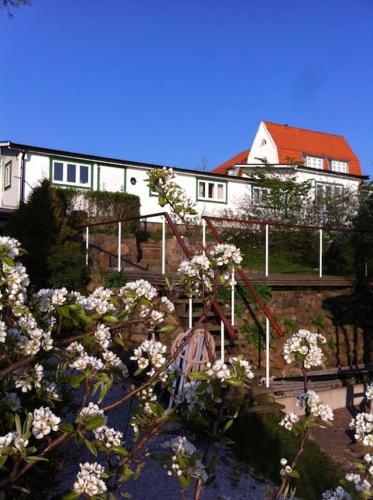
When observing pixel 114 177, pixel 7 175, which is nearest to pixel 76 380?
pixel 114 177

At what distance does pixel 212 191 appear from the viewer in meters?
22.2

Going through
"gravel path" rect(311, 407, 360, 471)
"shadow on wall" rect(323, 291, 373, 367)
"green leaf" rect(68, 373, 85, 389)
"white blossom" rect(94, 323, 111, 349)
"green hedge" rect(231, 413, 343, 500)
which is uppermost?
"white blossom" rect(94, 323, 111, 349)

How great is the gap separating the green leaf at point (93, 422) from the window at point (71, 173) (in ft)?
55.7

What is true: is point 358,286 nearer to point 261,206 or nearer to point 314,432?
point 314,432

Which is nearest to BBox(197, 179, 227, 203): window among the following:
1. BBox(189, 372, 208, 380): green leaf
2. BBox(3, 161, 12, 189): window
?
BBox(3, 161, 12, 189): window

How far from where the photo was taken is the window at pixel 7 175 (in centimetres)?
1864

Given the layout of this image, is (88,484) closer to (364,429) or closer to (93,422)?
(93,422)

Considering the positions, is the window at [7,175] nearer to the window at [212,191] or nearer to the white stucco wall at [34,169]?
the white stucco wall at [34,169]

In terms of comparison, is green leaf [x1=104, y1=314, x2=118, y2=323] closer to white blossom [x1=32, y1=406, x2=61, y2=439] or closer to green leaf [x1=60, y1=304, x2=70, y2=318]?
green leaf [x1=60, y1=304, x2=70, y2=318]

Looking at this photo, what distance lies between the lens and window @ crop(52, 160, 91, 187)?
1830 cm

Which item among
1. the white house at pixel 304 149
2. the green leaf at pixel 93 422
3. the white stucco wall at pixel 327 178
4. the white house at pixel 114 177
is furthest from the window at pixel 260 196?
the green leaf at pixel 93 422

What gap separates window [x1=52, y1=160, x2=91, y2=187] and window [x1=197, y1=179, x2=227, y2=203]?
193 inches

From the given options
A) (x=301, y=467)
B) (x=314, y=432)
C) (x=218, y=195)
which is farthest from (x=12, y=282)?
(x=218, y=195)

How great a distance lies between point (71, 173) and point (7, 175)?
2.45m
